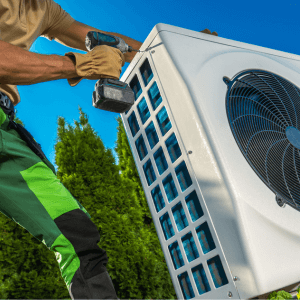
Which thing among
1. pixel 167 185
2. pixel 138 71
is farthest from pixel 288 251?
pixel 138 71

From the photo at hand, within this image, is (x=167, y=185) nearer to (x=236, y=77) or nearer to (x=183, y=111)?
(x=183, y=111)

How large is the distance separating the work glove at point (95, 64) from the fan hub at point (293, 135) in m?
0.99

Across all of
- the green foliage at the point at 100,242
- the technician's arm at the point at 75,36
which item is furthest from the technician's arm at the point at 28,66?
the green foliage at the point at 100,242

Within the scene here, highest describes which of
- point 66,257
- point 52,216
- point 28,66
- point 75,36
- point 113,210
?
point 75,36

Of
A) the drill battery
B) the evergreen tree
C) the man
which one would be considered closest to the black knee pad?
the man

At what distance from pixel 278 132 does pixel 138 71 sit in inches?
34.7

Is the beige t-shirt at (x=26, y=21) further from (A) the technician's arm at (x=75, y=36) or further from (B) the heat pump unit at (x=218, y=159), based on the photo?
(B) the heat pump unit at (x=218, y=159)

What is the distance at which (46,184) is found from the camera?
3.40 feet

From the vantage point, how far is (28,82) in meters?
1.02

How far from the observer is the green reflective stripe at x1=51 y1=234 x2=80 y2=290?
89 centimetres

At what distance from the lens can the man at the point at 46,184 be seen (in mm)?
903

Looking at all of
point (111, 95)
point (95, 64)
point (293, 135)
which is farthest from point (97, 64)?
point (293, 135)

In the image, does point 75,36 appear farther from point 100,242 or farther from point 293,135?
point 100,242

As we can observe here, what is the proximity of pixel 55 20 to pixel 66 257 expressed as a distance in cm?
136
